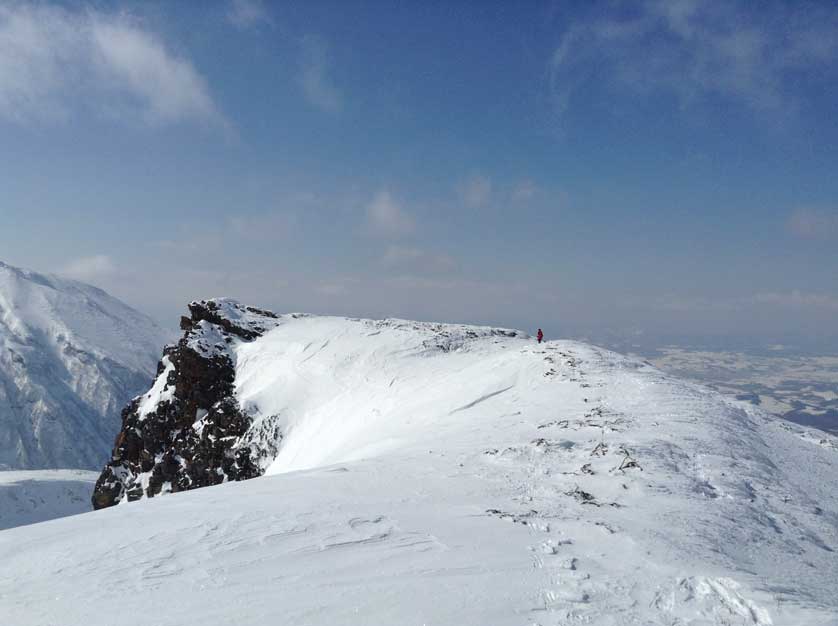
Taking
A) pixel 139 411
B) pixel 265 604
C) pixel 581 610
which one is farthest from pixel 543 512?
pixel 139 411

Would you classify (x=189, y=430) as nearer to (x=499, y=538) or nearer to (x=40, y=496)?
(x=499, y=538)

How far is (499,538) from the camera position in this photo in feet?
27.0

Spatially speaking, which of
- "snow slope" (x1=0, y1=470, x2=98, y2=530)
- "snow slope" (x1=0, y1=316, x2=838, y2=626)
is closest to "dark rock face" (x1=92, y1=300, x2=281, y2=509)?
"snow slope" (x1=0, y1=316, x2=838, y2=626)

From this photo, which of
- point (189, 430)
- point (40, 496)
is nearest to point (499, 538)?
point (189, 430)

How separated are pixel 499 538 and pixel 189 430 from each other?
1534 inches

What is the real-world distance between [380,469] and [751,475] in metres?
9.07

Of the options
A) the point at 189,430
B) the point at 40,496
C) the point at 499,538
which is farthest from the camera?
the point at 40,496

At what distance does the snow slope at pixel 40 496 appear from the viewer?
258 feet

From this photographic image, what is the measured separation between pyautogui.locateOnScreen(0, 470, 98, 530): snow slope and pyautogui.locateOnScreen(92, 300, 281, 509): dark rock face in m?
49.9

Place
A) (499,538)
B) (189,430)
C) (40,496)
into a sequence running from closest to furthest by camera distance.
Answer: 1. (499,538)
2. (189,430)
3. (40,496)

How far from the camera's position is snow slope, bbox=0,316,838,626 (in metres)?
6.26

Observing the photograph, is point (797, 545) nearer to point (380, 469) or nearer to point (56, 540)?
point (380, 469)

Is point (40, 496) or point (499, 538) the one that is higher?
point (499, 538)

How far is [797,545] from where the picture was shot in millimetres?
8492
